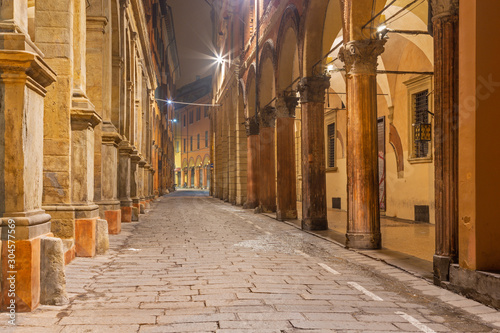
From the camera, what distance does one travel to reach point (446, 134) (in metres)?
6.09

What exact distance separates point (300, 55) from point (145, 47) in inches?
503

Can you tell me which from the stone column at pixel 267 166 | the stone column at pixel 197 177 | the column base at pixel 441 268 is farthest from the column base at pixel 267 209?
the stone column at pixel 197 177

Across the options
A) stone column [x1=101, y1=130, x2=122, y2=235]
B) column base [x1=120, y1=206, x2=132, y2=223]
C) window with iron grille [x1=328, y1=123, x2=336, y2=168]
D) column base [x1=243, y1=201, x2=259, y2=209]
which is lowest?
column base [x1=243, y1=201, x2=259, y2=209]

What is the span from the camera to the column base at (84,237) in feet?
25.6

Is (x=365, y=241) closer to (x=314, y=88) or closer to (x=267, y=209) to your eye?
(x=314, y=88)

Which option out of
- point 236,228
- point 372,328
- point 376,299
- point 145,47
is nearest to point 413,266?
point 376,299

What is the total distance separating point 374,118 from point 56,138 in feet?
18.7

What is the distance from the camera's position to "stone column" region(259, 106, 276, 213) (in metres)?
18.9

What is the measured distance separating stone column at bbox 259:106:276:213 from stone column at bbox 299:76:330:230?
6.15 metres

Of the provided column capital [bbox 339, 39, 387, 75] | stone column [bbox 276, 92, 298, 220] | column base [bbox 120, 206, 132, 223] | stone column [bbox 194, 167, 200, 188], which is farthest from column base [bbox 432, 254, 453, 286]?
stone column [bbox 194, 167, 200, 188]

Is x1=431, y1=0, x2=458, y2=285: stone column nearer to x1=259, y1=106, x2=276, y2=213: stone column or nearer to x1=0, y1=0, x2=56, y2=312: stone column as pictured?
x1=0, y1=0, x2=56, y2=312: stone column

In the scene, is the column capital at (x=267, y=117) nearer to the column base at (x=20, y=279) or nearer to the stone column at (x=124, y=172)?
the stone column at (x=124, y=172)

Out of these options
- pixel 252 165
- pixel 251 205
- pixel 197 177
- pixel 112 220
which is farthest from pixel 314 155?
pixel 197 177

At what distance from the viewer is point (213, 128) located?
40312 millimetres
